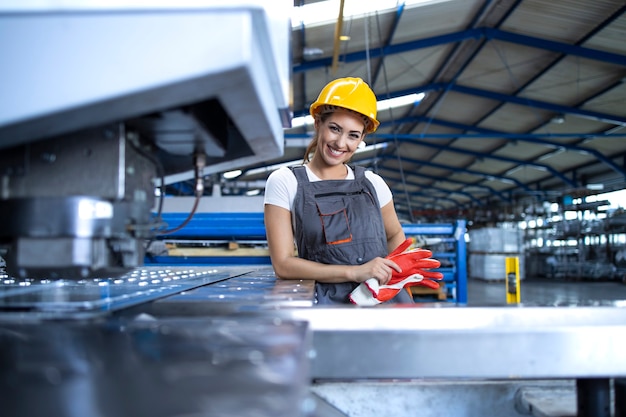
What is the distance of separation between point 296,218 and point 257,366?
1.21 metres

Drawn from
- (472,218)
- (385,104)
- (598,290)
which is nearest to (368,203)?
(385,104)

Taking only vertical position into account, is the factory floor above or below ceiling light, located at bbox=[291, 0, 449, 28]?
below

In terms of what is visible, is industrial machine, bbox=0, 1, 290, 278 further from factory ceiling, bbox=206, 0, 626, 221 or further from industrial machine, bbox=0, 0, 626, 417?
factory ceiling, bbox=206, 0, 626, 221

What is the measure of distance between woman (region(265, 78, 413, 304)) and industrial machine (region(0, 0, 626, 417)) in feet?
1.98

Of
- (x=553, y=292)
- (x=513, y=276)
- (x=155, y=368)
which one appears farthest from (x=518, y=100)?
(x=155, y=368)

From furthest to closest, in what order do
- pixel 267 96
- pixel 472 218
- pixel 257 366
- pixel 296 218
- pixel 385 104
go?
pixel 472 218 < pixel 385 104 < pixel 296 218 < pixel 267 96 < pixel 257 366

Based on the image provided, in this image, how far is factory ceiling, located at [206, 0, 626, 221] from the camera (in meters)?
6.70

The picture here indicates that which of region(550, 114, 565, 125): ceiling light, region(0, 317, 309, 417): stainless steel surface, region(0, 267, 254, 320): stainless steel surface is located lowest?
region(0, 317, 309, 417): stainless steel surface

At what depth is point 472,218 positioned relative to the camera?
1470 centimetres

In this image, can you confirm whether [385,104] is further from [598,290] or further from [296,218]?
[296,218]

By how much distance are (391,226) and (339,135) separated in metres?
0.47

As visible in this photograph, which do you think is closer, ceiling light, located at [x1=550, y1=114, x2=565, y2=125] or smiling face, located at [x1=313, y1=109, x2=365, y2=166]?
smiling face, located at [x1=313, y1=109, x2=365, y2=166]

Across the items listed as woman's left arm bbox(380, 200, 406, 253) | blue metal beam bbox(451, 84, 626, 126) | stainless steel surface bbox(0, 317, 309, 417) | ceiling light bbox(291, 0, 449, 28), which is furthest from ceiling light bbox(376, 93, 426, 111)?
stainless steel surface bbox(0, 317, 309, 417)

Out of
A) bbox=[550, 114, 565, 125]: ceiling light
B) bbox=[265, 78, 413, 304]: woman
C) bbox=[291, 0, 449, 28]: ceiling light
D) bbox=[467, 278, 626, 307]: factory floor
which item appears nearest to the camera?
bbox=[265, 78, 413, 304]: woman
